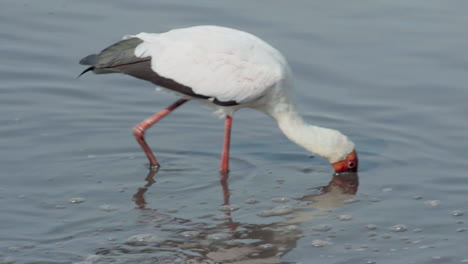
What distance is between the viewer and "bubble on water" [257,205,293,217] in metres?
7.96

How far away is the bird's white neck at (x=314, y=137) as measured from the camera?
895 centimetres

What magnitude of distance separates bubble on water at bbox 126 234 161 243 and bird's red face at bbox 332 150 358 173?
214cm

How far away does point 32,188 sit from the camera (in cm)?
821

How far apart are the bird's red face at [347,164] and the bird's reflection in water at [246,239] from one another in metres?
0.55

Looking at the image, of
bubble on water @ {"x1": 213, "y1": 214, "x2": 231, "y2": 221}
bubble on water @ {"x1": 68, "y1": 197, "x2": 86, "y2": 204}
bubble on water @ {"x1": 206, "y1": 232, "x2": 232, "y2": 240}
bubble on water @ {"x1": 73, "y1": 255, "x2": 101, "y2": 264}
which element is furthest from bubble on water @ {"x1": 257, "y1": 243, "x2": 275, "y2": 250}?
bubble on water @ {"x1": 68, "y1": 197, "x2": 86, "y2": 204}

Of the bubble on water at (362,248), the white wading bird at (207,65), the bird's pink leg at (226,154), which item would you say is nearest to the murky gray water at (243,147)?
the bubble on water at (362,248)

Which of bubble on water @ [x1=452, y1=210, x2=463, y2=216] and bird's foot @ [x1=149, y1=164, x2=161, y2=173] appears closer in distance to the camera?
bubble on water @ [x1=452, y1=210, x2=463, y2=216]

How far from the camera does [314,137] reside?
898cm

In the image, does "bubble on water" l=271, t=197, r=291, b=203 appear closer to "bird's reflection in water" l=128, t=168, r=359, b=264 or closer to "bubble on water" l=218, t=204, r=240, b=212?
"bird's reflection in water" l=128, t=168, r=359, b=264

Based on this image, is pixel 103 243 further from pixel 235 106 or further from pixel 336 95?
pixel 336 95

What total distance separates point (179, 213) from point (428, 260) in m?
1.83

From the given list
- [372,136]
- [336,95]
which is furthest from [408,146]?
[336,95]

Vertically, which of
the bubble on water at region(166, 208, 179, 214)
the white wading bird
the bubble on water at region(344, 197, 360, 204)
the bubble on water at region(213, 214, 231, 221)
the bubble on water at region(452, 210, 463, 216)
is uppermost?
the white wading bird

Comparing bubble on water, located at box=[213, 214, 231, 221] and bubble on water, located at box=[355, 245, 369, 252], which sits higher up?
bubble on water, located at box=[355, 245, 369, 252]
